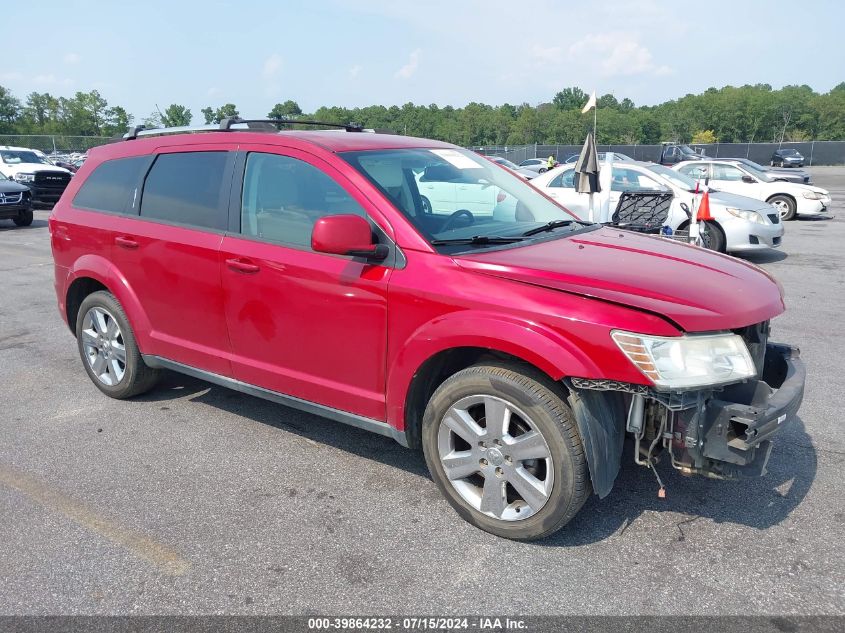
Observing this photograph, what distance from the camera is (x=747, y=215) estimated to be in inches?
417

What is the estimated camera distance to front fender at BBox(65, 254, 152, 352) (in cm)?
452

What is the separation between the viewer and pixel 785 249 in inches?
476

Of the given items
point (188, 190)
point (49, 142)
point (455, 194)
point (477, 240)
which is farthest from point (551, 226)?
point (49, 142)

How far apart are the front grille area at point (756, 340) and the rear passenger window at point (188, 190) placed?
2.83m

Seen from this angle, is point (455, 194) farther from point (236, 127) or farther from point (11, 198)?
point (11, 198)

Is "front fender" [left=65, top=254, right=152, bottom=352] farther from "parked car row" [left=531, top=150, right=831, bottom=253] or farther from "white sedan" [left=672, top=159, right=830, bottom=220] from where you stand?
"white sedan" [left=672, top=159, right=830, bottom=220]

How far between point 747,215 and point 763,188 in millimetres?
7046

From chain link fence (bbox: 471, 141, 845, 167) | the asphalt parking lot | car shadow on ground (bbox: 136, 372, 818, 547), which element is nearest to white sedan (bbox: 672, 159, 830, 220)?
the asphalt parking lot

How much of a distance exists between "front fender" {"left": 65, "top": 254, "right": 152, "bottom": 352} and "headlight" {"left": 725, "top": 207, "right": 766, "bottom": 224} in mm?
9192

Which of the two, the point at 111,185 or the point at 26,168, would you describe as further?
the point at 26,168

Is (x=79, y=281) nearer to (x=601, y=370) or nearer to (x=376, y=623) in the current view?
(x=376, y=623)

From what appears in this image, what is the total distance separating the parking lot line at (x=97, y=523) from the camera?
3.00 m

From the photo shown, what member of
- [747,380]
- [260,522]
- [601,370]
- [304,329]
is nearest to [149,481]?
[260,522]

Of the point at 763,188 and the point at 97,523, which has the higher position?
the point at 763,188
